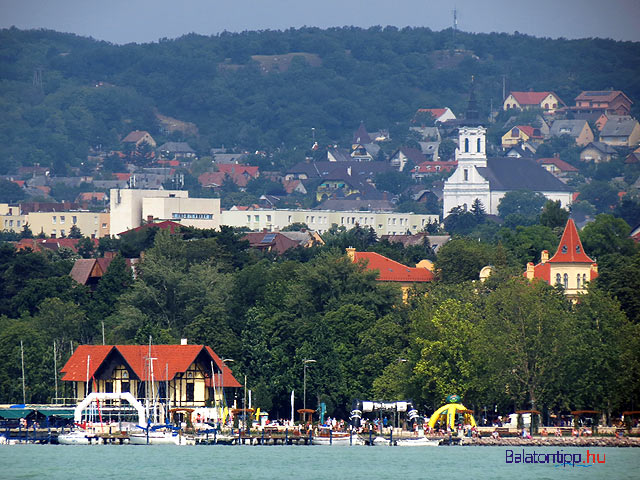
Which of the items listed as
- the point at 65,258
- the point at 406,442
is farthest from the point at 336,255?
the point at 65,258

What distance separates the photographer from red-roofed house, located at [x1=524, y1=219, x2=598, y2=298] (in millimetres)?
130250

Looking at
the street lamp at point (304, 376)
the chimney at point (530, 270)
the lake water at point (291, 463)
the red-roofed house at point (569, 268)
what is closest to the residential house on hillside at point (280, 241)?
the red-roofed house at point (569, 268)

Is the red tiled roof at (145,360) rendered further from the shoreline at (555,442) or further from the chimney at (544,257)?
the chimney at (544,257)

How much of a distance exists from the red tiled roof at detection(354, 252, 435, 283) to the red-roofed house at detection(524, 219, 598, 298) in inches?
353

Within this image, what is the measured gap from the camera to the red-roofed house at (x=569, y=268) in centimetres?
13025

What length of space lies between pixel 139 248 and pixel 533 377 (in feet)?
221

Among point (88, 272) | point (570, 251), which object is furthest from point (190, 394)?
point (570, 251)

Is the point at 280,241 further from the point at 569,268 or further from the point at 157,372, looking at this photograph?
the point at 157,372

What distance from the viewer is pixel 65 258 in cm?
15838

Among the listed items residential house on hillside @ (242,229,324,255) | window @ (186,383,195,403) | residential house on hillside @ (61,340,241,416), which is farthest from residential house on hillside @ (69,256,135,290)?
window @ (186,383,195,403)

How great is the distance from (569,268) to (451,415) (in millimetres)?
45504

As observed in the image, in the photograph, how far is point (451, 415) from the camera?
290ft

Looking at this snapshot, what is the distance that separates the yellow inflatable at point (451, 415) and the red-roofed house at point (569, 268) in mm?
40588

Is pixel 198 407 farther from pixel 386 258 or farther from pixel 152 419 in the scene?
pixel 386 258
